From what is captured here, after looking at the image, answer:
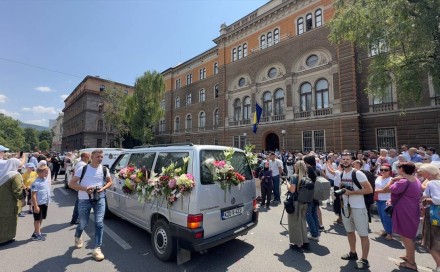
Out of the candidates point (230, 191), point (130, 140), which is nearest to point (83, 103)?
point (130, 140)

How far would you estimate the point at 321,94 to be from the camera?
21.2 meters

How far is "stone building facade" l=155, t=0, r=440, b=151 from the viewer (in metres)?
17.8

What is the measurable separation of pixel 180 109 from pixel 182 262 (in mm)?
37365

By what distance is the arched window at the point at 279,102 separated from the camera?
2425cm

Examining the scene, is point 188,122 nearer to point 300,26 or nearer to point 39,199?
point 300,26

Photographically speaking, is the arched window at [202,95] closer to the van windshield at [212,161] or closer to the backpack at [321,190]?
the van windshield at [212,161]

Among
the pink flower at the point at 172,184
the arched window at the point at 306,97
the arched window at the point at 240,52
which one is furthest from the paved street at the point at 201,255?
the arched window at the point at 240,52

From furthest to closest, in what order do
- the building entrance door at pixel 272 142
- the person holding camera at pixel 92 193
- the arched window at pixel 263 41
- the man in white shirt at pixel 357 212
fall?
the arched window at pixel 263 41 < the building entrance door at pixel 272 142 < the person holding camera at pixel 92 193 < the man in white shirt at pixel 357 212

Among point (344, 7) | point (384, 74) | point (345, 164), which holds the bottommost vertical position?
point (345, 164)

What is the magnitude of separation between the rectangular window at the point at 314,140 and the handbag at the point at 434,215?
688 inches

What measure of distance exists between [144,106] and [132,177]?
29.2m

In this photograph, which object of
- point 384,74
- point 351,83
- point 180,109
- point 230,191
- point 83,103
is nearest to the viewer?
point 230,191

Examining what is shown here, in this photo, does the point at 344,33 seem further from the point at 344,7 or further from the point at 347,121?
the point at 347,121

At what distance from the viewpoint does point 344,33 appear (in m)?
12.7
